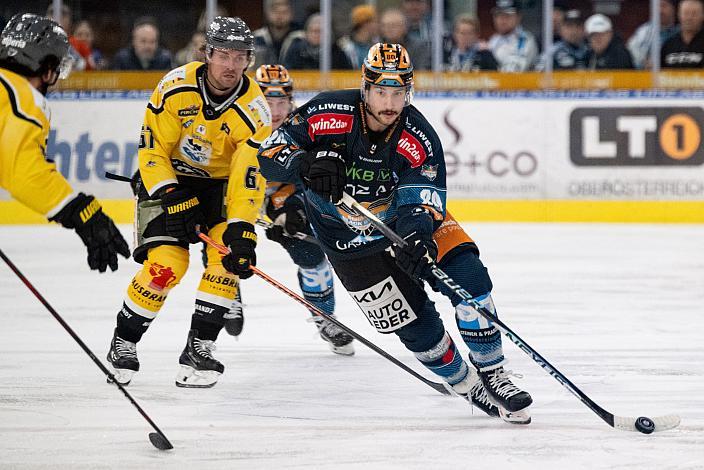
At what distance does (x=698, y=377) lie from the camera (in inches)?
169

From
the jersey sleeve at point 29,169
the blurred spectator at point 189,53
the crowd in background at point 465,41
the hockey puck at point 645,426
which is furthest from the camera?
the crowd in background at point 465,41

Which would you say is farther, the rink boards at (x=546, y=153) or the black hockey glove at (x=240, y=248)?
the rink boards at (x=546, y=153)

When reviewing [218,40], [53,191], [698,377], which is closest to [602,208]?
[698,377]

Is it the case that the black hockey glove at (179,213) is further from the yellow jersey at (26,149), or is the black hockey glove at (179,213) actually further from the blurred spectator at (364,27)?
the blurred spectator at (364,27)

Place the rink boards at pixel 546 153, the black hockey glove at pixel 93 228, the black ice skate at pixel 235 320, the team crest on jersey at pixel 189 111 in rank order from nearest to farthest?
the black hockey glove at pixel 93 228 < the team crest on jersey at pixel 189 111 < the black ice skate at pixel 235 320 < the rink boards at pixel 546 153

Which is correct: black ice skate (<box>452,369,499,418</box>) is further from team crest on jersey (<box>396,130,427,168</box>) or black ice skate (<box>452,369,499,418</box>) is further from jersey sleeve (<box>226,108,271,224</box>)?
jersey sleeve (<box>226,108,271,224</box>)

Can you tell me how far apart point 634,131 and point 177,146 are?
20.2ft

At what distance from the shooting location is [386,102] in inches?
140

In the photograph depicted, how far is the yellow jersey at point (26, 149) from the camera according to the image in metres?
2.91

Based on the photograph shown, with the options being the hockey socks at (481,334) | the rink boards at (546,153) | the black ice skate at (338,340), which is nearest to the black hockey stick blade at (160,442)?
the hockey socks at (481,334)

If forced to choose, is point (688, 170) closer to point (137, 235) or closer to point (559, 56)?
point (559, 56)

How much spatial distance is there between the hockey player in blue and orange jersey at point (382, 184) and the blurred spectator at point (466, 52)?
623cm

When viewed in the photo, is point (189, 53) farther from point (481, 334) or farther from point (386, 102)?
point (481, 334)

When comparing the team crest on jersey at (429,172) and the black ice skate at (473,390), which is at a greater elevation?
the team crest on jersey at (429,172)
